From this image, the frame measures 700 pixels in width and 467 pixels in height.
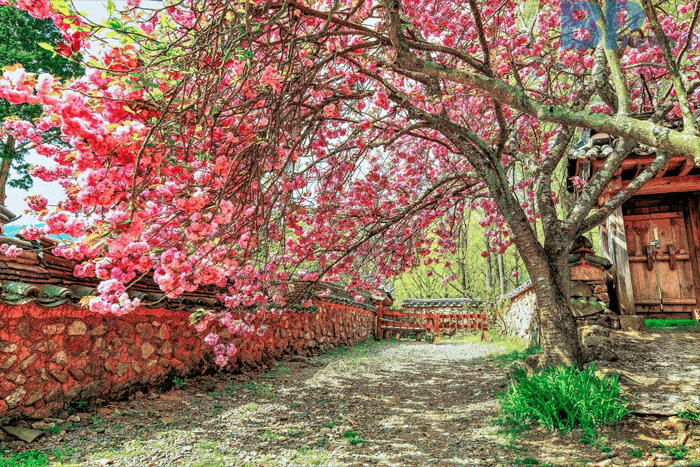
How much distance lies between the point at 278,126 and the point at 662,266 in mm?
6994

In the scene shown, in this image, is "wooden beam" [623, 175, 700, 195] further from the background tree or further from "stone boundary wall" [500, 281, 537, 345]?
the background tree

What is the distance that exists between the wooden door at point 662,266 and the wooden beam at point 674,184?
0.60 meters

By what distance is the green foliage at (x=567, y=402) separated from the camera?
331 cm

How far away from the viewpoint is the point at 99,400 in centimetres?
410

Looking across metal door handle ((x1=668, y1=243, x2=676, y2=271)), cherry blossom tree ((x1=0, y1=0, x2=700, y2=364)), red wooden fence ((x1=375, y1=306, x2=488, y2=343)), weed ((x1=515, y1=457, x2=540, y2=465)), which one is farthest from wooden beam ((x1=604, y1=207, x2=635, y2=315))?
red wooden fence ((x1=375, y1=306, x2=488, y2=343))

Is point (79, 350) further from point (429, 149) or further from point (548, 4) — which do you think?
point (548, 4)

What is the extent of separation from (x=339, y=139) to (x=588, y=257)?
415 centimetres

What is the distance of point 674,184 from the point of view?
621 cm

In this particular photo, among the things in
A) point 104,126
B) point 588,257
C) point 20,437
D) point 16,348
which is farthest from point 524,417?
point 16,348

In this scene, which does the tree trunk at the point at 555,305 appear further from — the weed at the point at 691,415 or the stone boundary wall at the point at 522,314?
the stone boundary wall at the point at 522,314

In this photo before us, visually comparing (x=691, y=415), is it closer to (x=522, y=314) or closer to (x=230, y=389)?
(x=230, y=389)

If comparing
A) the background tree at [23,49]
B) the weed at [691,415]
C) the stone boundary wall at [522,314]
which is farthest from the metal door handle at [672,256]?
the background tree at [23,49]

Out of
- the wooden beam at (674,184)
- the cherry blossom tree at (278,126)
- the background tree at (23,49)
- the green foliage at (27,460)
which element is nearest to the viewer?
the cherry blossom tree at (278,126)

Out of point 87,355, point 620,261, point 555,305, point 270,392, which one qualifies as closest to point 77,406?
point 87,355
